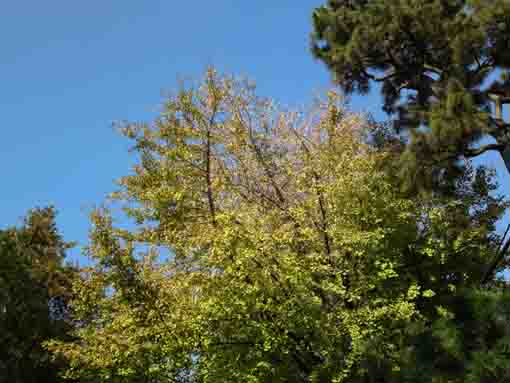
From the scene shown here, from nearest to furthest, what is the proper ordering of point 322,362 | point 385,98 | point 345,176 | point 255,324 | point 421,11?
point 255,324 < point 322,362 < point 345,176 < point 421,11 < point 385,98

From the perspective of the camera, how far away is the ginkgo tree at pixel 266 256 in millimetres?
9711

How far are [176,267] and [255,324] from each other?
9.82ft

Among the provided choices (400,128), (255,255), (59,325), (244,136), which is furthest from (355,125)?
(59,325)

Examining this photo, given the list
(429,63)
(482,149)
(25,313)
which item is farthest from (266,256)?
(25,313)

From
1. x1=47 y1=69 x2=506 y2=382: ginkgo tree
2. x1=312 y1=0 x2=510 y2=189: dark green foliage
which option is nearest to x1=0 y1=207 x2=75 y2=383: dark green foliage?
x1=47 y1=69 x2=506 y2=382: ginkgo tree

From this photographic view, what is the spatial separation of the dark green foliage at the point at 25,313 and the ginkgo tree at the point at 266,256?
447 centimetres

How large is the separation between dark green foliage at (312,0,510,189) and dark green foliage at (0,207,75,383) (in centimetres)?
1200

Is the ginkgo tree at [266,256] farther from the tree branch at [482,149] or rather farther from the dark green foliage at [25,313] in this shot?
the dark green foliage at [25,313]

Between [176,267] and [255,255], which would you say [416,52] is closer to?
[255,255]

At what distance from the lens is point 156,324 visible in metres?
10.0

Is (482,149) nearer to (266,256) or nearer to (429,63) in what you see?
(429,63)

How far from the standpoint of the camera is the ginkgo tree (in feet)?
31.9

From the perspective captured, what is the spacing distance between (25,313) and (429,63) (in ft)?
49.2

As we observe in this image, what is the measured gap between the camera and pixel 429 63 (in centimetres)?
1385
